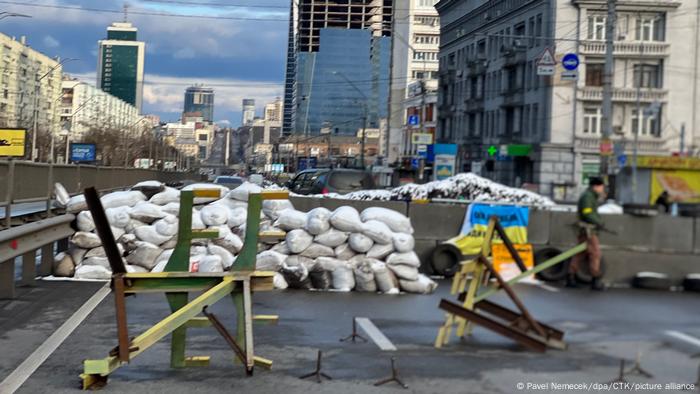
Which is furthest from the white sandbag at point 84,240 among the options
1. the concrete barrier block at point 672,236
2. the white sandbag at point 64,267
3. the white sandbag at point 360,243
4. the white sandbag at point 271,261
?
the concrete barrier block at point 672,236

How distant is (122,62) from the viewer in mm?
160125

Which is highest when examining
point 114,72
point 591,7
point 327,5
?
point 327,5

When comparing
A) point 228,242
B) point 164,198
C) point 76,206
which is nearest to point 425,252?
point 228,242

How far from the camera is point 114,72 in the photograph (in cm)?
15212

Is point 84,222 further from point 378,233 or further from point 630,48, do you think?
point 630,48

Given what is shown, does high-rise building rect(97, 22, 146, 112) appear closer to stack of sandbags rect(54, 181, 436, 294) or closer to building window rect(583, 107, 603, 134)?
stack of sandbags rect(54, 181, 436, 294)

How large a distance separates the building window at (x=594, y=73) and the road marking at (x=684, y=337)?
1.90 metres

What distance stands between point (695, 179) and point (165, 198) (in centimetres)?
915

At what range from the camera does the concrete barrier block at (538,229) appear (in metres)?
10.8

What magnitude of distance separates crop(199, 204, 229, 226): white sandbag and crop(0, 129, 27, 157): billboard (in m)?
18.8

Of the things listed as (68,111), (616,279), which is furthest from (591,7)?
(68,111)

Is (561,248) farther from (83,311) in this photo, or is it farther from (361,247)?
(83,311)

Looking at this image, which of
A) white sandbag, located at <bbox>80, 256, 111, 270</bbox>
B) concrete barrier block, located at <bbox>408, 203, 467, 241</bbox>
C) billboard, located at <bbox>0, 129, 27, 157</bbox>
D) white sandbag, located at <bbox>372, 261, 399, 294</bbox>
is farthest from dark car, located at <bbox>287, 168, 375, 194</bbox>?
billboard, located at <bbox>0, 129, 27, 157</bbox>

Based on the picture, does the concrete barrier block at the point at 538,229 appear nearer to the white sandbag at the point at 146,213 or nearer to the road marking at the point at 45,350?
the white sandbag at the point at 146,213
